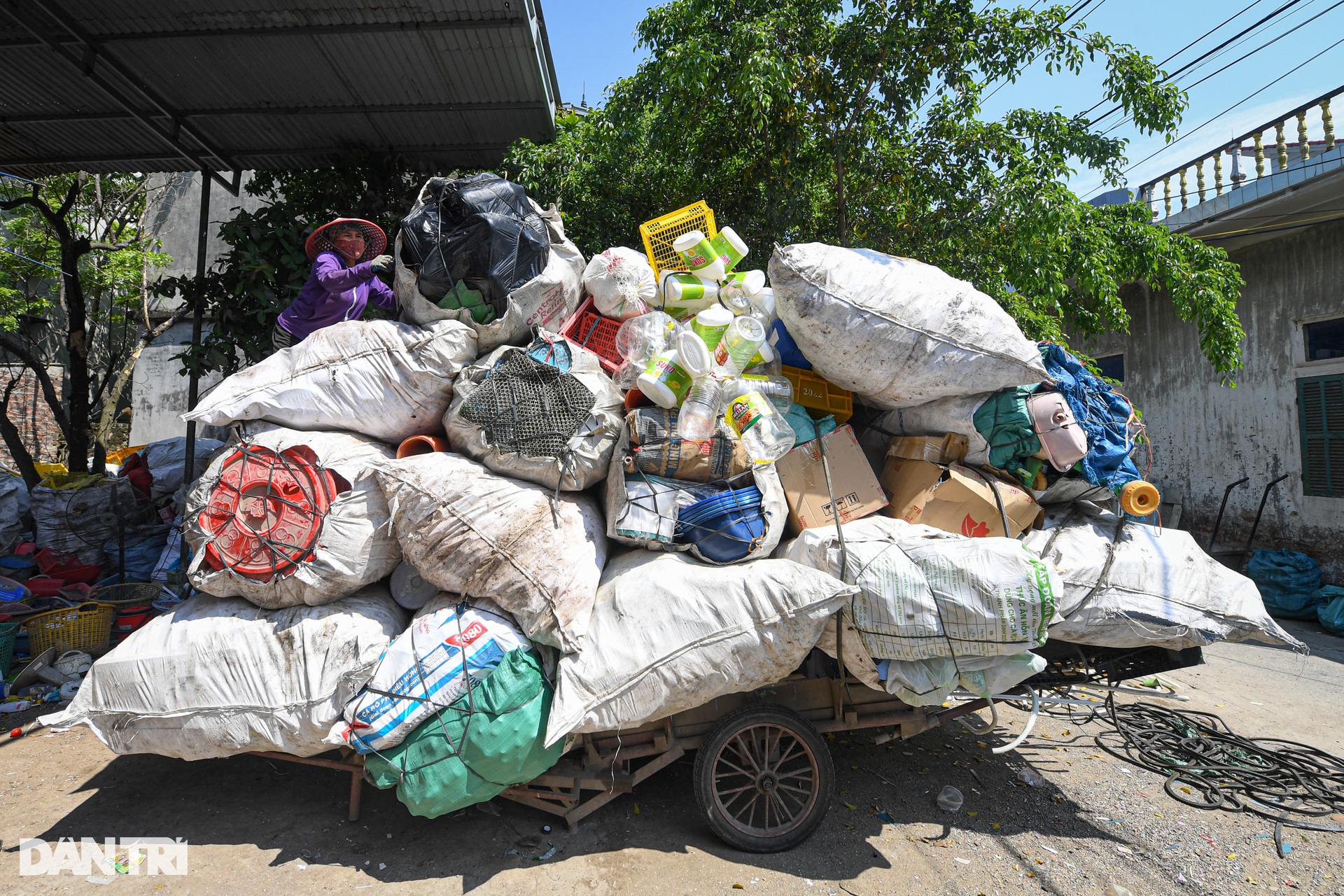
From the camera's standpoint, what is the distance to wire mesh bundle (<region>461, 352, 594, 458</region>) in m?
2.82

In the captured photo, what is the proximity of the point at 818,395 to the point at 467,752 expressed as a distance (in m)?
2.16

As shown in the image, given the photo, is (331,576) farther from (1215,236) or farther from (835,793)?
(1215,236)

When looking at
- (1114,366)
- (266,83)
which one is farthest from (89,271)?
(1114,366)

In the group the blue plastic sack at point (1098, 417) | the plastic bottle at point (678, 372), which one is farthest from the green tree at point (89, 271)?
the blue plastic sack at point (1098, 417)

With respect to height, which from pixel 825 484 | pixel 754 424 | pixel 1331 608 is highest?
pixel 754 424

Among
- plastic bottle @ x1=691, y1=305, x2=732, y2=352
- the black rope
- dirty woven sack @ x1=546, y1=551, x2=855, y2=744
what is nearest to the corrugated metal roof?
plastic bottle @ x1=691, y1=305, x2=732, y2=352

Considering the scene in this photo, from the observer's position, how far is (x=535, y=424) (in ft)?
9.28

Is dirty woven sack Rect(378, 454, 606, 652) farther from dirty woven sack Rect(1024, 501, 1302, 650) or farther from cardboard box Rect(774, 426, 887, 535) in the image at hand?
dirty woven sack Rect(1024, 501, 1302, 650)

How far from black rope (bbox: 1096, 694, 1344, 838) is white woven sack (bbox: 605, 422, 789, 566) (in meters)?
1.80

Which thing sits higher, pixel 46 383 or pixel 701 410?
pixel 46 383

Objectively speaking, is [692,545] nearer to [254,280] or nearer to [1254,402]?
[254,280]

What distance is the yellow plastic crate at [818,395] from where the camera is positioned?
3375 mm

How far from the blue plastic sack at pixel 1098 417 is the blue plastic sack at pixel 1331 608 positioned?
4.75 meters

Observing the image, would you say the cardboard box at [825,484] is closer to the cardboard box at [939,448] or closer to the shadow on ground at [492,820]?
the cardboard box at [939,448]
